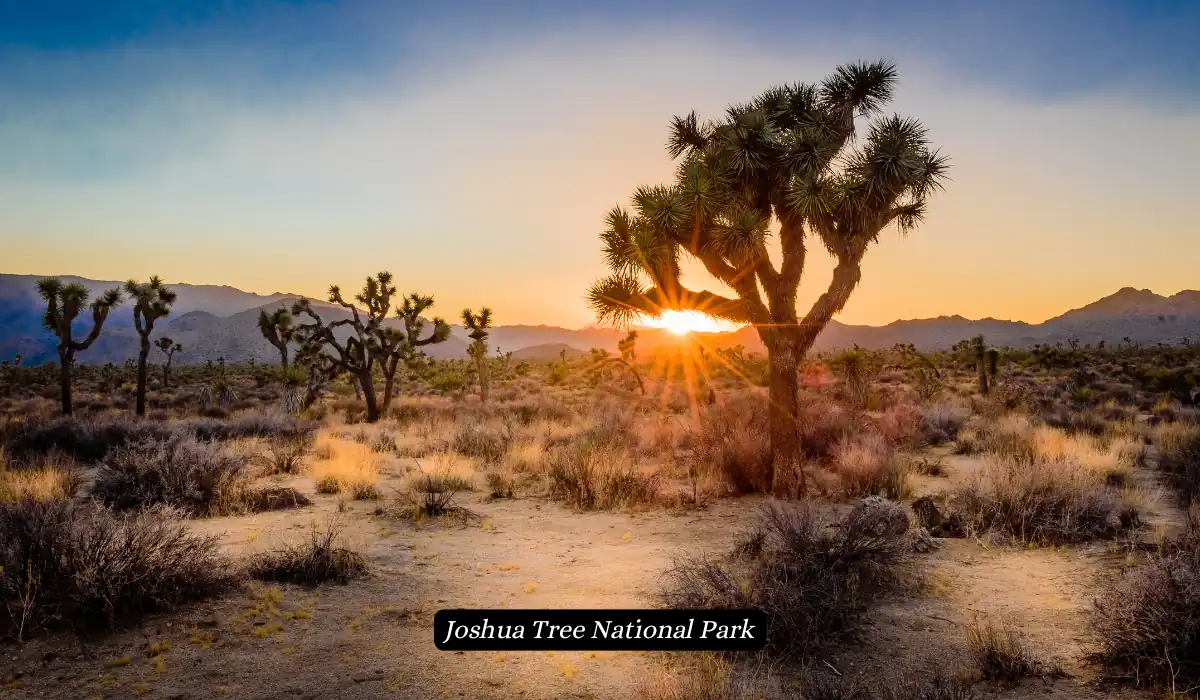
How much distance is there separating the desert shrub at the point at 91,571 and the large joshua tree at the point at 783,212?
24.4ft

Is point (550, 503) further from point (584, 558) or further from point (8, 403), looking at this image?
point (8, 403)

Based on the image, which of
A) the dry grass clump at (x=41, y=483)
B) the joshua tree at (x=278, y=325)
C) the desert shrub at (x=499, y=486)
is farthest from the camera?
the joshua tree at (x=278, y=325)

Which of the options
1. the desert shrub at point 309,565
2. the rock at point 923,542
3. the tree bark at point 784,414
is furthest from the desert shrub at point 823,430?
the desert shrub at point 309,565

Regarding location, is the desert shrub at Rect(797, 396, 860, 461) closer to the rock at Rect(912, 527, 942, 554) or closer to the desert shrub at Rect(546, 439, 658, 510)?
the desert shrub at Rect(546, 439, 658, 510)

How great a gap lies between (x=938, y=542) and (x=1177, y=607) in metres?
3.36

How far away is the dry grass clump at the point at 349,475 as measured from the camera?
36.5 feet

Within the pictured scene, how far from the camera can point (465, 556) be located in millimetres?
7918

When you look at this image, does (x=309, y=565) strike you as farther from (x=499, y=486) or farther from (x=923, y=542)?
(x=923, y=542)

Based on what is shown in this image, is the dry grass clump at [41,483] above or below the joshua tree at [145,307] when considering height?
below

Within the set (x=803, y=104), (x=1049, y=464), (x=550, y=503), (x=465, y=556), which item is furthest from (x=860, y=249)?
(x=465, y=556)

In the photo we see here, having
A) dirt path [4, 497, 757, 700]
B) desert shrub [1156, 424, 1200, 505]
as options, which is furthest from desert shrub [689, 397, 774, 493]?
desert shrub [1156, 424, 1200, 505]

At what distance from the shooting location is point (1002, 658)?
15.2 feet

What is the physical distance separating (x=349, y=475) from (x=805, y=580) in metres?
8.65

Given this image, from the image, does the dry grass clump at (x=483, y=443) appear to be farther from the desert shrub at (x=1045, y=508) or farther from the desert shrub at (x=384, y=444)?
the desert shrub at (x=1045, y=508)
